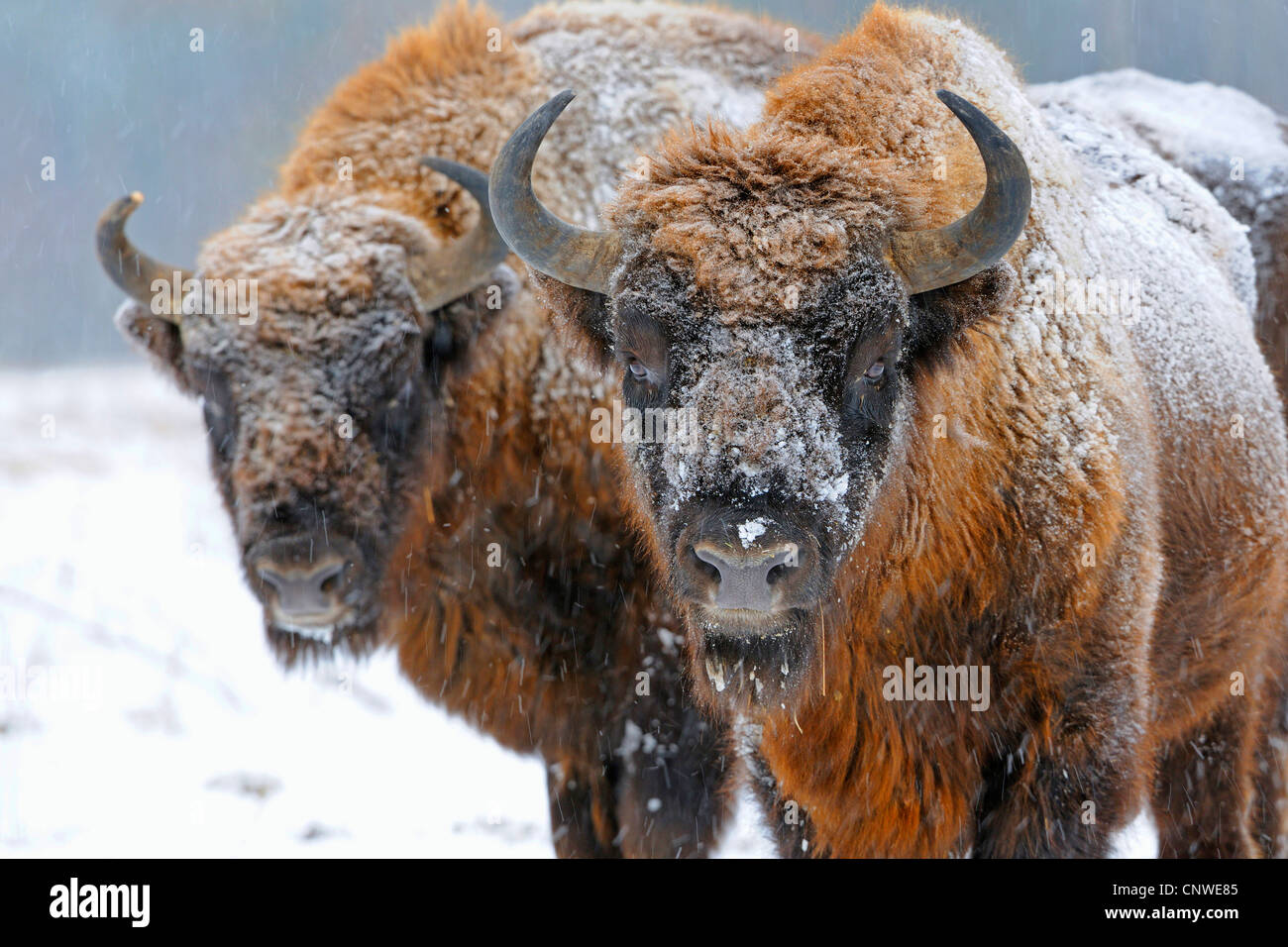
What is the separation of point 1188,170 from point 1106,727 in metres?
3.77

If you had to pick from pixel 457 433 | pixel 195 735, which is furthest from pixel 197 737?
pixel 457 433

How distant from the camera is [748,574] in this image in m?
3.16

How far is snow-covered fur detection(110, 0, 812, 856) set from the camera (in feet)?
15.8

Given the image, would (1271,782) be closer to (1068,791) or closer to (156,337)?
(1068,791)

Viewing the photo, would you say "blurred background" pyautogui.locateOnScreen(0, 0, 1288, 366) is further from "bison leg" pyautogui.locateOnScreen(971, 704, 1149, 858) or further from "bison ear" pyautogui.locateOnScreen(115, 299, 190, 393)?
"bison leg" pyautogui.locateOnScreen(971, 704, 1149, 858)

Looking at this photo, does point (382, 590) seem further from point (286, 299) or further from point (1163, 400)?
point (1163, 400)

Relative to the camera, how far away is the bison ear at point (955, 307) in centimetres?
364

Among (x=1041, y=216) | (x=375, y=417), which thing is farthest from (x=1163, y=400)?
(x=375, y=417)

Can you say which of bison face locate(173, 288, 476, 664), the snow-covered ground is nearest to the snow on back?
the snow-covered ground

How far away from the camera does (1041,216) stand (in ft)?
13.7

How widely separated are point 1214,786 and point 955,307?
3413mm

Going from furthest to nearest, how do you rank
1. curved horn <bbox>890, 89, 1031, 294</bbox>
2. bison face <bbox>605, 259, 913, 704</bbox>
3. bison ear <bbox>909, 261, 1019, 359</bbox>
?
1. bison ear <bbox>909, 261, 1019, 359</bbox>
2. curved horn <bbox>890, 89, 1031, 294</bbox>
3. bison face <bbox>605, 259, 913, 704</bbox>

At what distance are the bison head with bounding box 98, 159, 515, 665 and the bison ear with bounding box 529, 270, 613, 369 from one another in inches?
41.9
